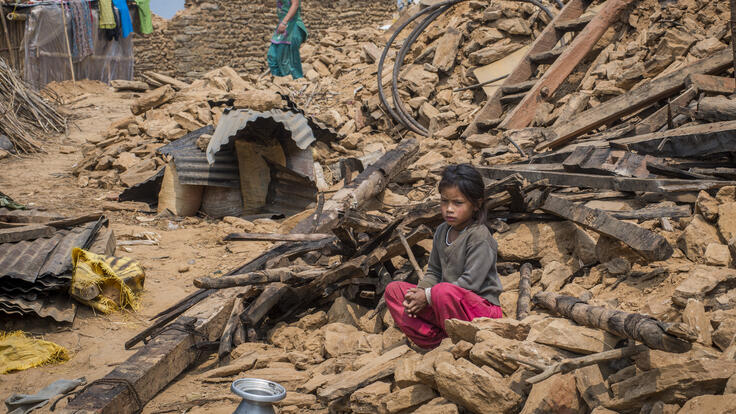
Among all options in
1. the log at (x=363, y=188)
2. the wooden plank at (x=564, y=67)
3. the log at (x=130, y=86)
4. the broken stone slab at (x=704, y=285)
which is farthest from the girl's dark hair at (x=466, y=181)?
the log at (x=130, y=86)

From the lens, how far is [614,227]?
3.37 metres

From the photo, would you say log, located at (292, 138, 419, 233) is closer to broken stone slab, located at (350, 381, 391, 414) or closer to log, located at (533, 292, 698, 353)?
broken stone slab, located at (350, 381, 391, 414)

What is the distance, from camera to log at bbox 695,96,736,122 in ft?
14.5

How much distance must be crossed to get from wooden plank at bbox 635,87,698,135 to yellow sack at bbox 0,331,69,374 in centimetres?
489

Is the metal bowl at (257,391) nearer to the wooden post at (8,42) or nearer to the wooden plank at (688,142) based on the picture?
the wooden plank at (688,142)

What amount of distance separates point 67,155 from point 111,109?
136 inches

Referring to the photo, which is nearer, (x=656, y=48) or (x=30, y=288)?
(x=30, y=288)

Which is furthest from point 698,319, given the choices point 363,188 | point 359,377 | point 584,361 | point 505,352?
point 363,188

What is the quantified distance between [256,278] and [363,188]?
7.31ft

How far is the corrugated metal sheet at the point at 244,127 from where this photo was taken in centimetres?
689

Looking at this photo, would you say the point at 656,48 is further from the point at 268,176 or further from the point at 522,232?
the point at 268,176

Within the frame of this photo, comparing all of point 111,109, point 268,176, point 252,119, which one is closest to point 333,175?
point 268,176

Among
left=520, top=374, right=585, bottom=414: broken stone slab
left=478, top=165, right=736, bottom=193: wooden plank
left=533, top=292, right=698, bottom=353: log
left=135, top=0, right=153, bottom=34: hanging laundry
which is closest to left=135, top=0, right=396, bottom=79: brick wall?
left=135, top=0, right=153, bottom=34: hanging laundry

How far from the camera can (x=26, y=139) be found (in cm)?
1044
